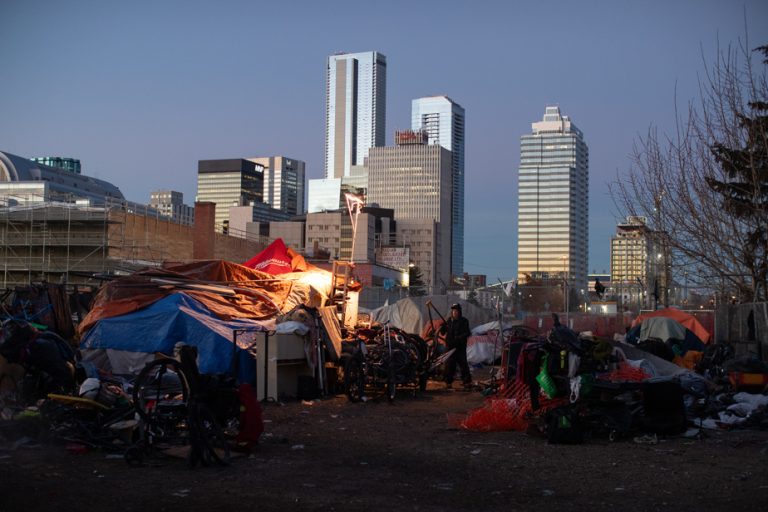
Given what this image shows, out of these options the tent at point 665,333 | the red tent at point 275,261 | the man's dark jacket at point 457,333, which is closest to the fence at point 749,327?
the tent at point 665,333

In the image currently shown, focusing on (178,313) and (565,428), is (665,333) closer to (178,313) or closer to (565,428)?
(178,313)

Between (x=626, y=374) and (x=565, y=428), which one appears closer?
(x=565, y=428)

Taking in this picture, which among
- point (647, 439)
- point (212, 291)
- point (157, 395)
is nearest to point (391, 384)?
point (212, 291)

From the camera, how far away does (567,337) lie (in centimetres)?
1160

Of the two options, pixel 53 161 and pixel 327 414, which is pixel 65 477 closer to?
pixel 327 414

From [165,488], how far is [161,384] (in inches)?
100

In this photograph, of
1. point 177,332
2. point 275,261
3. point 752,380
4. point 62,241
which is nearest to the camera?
point 752,380

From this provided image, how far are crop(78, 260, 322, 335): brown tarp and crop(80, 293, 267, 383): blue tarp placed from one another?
0.27 m

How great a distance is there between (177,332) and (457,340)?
19.3 feet

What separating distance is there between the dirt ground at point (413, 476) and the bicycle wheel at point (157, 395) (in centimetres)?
63

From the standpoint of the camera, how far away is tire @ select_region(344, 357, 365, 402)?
49.8 feet

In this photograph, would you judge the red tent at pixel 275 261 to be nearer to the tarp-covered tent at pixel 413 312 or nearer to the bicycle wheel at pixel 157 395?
the tarp-covered tent at pixel 413 312

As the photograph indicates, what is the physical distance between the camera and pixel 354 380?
1529 centimetres

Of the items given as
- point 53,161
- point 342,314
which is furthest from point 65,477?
point 53,161
